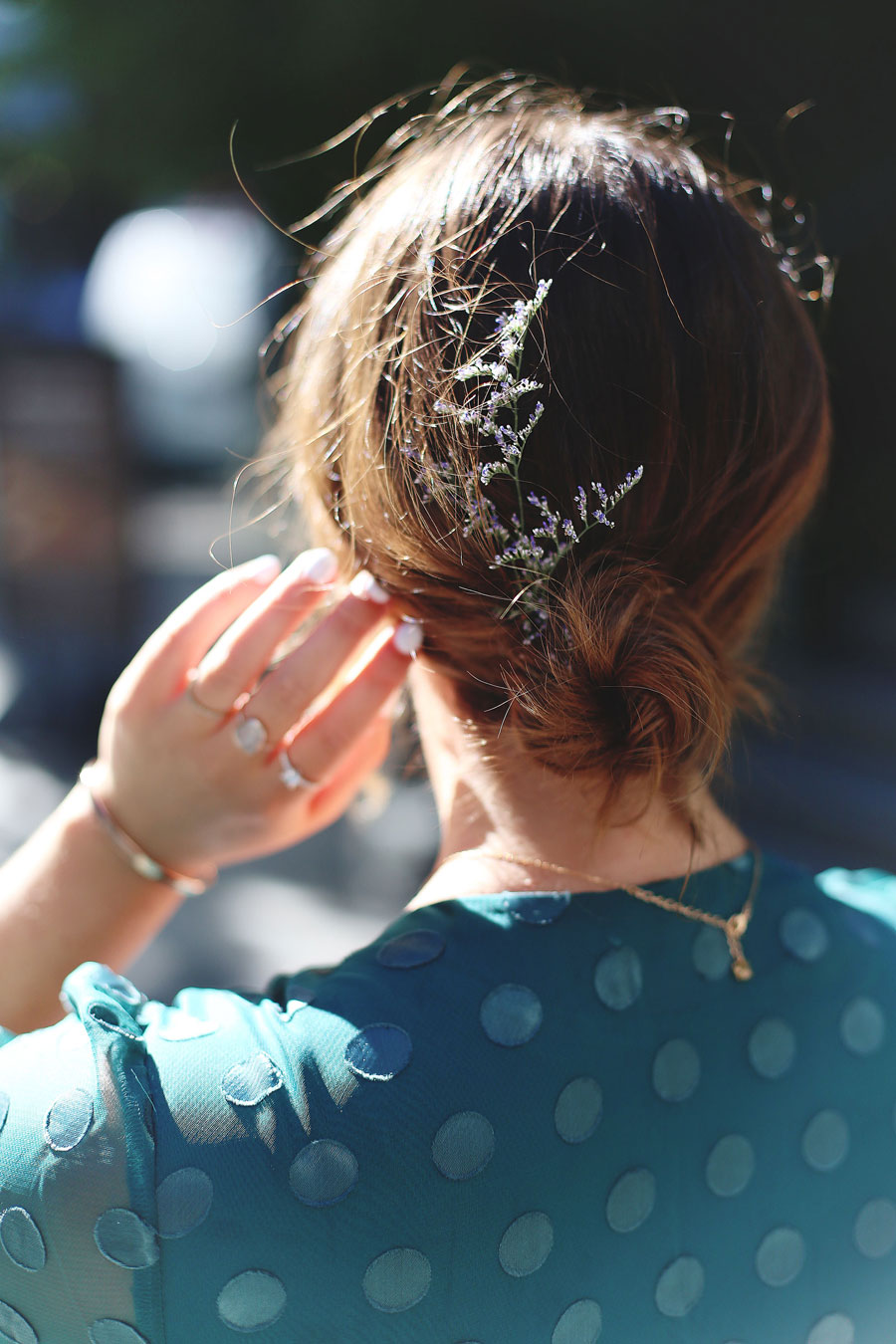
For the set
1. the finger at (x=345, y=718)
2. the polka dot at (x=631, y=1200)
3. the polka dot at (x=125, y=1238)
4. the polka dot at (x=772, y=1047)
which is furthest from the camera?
the finger at (x=345, y=718)

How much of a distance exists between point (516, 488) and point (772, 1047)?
Answer: 52cm

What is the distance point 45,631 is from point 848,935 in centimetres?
433

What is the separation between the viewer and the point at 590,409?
72cm

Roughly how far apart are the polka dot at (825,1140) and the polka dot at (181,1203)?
517 mm

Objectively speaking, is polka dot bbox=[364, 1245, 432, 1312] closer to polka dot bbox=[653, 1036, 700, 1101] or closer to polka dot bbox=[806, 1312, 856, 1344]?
polka dot bbox=[653, 1036, 700, 1101]

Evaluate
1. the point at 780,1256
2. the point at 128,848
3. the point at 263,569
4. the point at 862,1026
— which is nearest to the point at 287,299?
the point at 263,569

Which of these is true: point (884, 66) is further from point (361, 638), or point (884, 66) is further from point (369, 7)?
point (361, 638)

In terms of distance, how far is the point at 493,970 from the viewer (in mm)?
740

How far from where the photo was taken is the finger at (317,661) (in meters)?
0.92

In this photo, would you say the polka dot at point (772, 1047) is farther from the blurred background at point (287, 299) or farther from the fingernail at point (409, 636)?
the blurred background at point (287, 299)

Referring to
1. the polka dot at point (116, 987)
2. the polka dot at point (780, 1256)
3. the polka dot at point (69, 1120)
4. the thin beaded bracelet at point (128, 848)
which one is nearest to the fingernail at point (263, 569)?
the thin beaded bracelet at point (128, 848)

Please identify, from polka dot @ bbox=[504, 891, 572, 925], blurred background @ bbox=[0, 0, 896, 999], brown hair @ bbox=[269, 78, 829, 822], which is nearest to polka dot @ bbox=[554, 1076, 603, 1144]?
polka dot @ bbox=[504, 891, 572, 925]

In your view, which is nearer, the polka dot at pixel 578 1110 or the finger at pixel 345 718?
the polka dot at pixel 578 1110

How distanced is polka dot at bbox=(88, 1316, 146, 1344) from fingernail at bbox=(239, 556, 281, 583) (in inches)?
24.2
